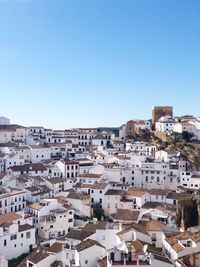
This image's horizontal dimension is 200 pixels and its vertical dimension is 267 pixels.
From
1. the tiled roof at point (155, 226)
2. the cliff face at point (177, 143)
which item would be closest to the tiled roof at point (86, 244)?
the tiled roof at point (155, 226)

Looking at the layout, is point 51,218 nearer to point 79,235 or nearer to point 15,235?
point 15,235

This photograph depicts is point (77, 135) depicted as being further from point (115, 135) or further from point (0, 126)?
point (0, 126)

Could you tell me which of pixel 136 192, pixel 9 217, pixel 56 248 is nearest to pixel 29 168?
pixel 136 192

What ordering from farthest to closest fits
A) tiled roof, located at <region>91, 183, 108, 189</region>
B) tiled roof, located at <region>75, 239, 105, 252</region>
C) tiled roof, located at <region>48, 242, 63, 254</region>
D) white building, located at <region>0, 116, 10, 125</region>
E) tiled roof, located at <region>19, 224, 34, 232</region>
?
1. white building, located at <region>0, 116, 10, 125</region>
2. tiled roof, located at <region>91, 183, 108, 189</region>
3. tiled roof, located at <region>19, 224, 34, 232</region>
4. tiled roof, located at <region>48, 242, 63, 254</region>
5. tiled roof, located at <region>75, 239, 105, 252</region>

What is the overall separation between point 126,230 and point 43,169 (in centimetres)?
1857

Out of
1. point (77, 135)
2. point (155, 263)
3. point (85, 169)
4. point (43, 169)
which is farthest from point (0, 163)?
point (155, 263)

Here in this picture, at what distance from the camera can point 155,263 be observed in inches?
904

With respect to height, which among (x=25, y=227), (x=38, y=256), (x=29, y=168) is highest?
(x=29, y=168)

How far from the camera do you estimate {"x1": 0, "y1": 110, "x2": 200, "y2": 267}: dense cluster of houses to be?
26.2m

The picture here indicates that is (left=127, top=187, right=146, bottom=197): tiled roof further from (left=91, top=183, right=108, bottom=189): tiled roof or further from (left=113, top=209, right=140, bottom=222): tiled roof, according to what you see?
(left=113, top=209, right=140, bottom=222): tiled roof

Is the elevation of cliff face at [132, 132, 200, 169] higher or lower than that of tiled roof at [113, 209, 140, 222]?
higher

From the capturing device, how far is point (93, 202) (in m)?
37.9

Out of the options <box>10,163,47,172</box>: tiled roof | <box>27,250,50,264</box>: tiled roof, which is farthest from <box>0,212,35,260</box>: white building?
<box>10,163,47,172</box>: tiled roof

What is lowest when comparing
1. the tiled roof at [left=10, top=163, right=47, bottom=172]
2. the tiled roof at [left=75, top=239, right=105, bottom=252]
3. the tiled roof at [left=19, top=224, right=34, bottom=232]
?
the tiled roof at [left=75, top=239, right=105, bottom=252]
